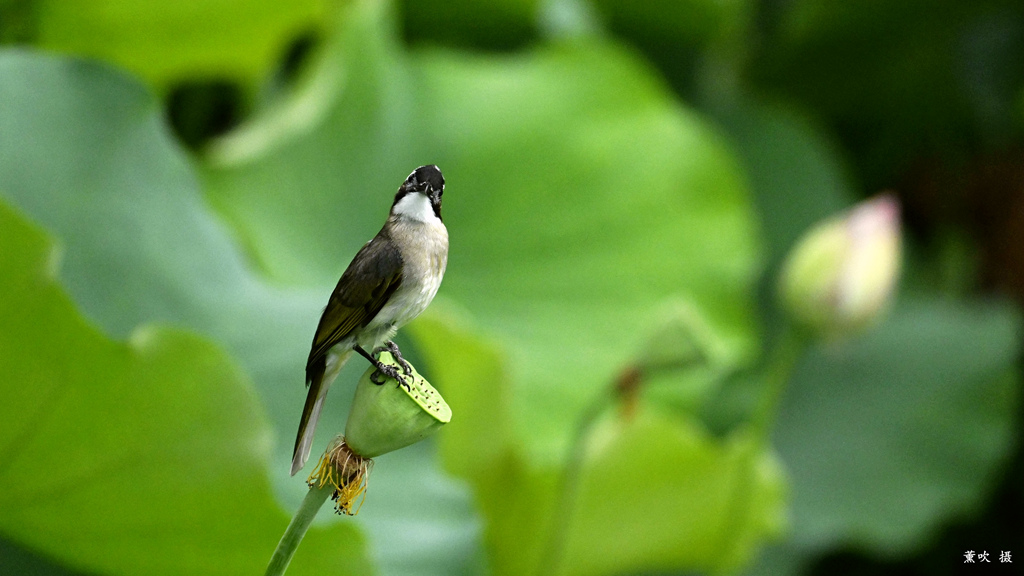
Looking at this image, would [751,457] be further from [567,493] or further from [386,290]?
[386,290]

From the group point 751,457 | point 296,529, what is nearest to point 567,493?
point 751,457

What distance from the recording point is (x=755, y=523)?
658 mm

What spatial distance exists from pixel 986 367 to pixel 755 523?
1.98 feet

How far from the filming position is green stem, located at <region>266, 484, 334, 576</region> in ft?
0.61

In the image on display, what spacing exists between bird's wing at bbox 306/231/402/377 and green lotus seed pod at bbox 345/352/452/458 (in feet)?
0.04

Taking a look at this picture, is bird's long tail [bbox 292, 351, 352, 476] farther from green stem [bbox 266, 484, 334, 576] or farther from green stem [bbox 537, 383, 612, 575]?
green stem [bbox 537, 383, 612, 575]

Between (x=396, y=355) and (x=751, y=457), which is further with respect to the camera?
(x=751, y=457)

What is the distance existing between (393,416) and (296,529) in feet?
0.10

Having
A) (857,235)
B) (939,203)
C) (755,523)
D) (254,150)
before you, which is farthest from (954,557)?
(254,150)

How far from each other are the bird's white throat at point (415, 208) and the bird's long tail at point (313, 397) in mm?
30

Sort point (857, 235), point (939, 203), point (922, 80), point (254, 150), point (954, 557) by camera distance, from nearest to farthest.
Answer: point (857, 235) < point (254, 150) < point (954, 557) < point (939, 203) < point (922, 80)

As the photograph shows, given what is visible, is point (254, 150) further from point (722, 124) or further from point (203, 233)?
point (722, 124)

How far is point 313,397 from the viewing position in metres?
0.19

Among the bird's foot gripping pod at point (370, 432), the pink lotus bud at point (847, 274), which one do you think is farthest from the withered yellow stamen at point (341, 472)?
the pink lotus bud at point (847, 274)
